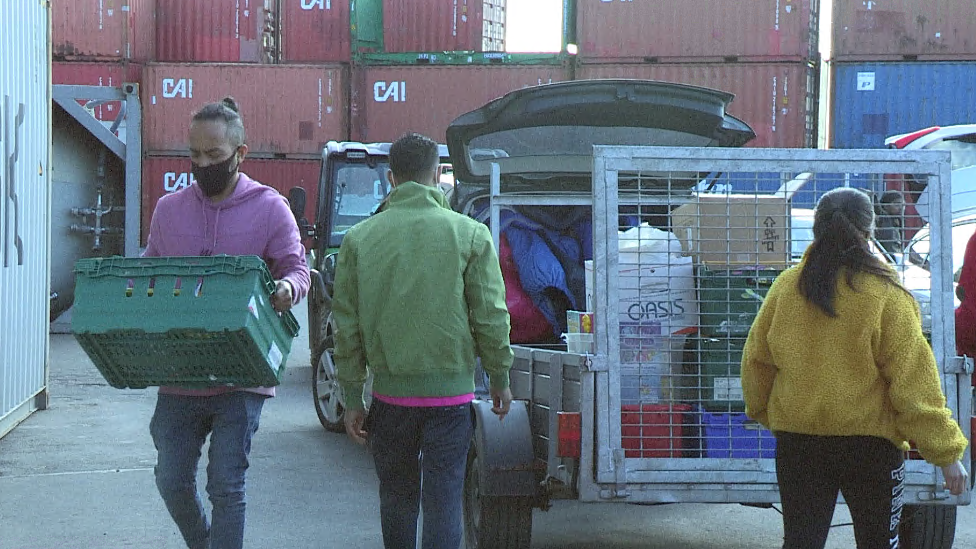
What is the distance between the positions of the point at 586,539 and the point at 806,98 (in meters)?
18.2

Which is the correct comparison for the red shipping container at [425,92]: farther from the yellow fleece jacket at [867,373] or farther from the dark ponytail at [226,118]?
the yellow fleece jacket at [867,373]

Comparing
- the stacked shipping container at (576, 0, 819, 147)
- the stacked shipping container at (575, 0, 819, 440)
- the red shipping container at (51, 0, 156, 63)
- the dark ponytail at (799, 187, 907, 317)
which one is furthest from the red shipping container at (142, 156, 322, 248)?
the dark ponytail at (799, 187, 907, 317)

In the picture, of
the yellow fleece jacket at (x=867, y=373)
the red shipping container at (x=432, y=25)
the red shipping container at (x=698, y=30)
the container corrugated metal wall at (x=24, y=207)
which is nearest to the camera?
the yellow fleece jacket at (x=867, y=373)

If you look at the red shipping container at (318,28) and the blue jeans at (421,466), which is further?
the red shipping container at (318,28)

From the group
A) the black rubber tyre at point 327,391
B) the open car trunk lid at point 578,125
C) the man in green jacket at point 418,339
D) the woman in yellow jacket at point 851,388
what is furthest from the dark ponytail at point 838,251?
the black rubber tyre at point 327,391

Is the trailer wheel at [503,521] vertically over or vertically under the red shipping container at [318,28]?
under

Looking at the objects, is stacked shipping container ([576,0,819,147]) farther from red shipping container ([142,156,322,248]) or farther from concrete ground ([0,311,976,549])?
concrete ground ([0,311,976,549])

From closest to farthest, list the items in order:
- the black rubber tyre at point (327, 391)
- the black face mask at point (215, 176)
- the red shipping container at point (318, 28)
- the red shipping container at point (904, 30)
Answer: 1. the black face mask at point (215, 176)
2. the black rubber tyre at point (327, 391)
3. the red shipping container at point (904, 30)
4. the red shipping container at point (318, 28)

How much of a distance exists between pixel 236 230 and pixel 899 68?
67.3 ft

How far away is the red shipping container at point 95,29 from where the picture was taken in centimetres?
2502

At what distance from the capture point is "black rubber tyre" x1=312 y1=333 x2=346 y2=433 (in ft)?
32.1

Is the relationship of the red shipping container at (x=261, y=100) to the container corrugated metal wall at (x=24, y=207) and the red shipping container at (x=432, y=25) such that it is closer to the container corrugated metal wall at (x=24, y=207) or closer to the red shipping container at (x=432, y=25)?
the red shipping container at (x=432, y=25)

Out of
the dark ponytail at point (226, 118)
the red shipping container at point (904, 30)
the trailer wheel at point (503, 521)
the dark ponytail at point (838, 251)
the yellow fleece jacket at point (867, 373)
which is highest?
the red shipping container at point (904, 30)

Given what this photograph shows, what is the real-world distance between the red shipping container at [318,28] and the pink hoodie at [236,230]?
71.4 feet
